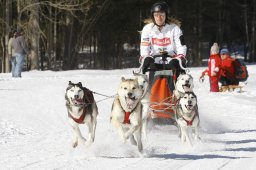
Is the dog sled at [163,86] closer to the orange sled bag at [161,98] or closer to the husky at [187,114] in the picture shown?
the orange sled bag at [161,98]

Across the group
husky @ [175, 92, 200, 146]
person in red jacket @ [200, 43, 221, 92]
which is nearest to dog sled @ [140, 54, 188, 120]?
husky @ [175, 92, 200, 146]

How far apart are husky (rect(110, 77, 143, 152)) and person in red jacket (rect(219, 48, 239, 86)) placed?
945 cm

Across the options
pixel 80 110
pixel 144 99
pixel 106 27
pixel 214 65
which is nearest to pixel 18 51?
pixel 214 65

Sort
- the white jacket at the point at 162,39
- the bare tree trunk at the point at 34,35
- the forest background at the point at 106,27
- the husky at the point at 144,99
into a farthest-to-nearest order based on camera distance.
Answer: the forest background at the point at 106,27 < the bare tree trunk at the point at 34,35 < the white jacket at the point at 162,39 < the husky at the point at 144,99

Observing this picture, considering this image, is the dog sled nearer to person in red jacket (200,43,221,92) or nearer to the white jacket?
the white jacket

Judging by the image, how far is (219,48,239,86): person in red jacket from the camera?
51.0 feet

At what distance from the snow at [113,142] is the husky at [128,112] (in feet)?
0.82

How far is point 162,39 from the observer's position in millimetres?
8109

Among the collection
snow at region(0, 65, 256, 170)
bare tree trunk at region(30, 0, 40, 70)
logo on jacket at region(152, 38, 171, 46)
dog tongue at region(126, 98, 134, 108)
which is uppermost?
bare tree trunk at region(30, 0, 40, 70)

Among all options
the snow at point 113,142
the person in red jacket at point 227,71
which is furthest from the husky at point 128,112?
the person in red jacket at point 227,71

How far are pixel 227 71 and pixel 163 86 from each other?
809 centimetres

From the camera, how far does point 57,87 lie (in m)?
15.9

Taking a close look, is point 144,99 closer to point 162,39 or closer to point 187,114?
point 187,114

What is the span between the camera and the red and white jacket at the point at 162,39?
806 cm
